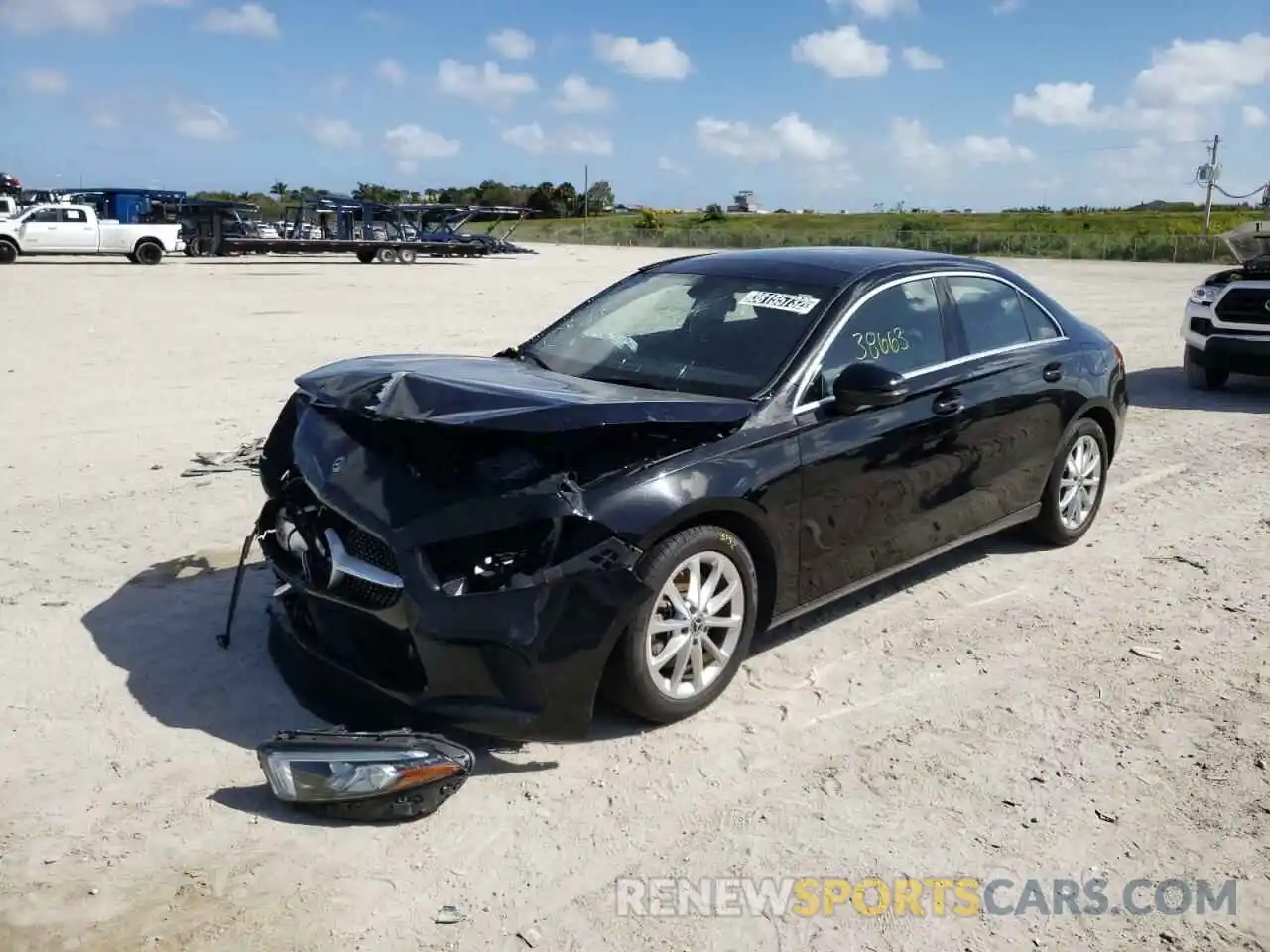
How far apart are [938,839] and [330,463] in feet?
7.84

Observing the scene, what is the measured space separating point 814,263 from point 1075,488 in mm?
2136

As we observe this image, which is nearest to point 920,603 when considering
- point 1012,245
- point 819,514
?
point 819,514

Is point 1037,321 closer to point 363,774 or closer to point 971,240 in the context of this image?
point 363,774

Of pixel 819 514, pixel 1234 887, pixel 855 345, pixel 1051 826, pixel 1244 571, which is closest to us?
pixel 1234 887

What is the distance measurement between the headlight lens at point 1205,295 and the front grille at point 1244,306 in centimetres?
15

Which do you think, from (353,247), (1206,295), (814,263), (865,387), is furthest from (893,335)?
(353,247)

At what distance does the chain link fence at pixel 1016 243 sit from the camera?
164ft

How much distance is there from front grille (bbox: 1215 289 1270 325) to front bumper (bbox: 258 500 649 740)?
30.9 feet

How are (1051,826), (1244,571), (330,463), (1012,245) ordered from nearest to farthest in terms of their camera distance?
(1051,826), (330,463), (1244,571), (1012,245)

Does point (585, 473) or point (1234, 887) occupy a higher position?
point (585, 473)

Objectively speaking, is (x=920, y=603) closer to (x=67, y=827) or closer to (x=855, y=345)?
(x=855, y=345)

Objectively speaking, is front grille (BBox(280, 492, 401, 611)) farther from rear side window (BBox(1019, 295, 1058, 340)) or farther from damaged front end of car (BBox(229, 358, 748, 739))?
rear side window (BBox(1019, 295, 1058, 340))

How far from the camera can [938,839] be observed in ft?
11.4

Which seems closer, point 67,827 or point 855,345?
point 67,827
